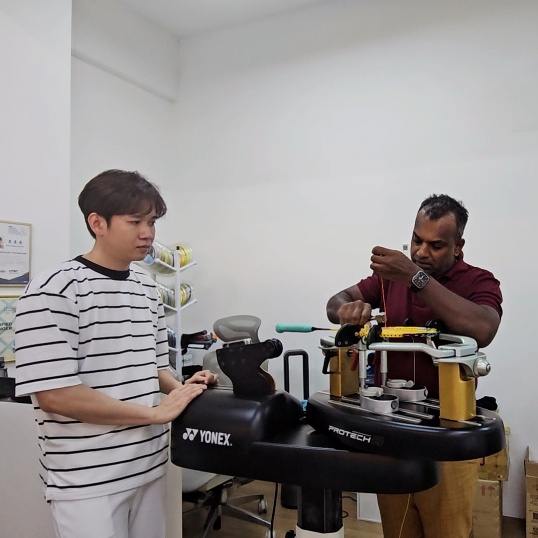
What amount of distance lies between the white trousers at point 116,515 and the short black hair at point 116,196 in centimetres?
65

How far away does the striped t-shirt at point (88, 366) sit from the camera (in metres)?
1.09

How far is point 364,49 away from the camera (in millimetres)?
3479

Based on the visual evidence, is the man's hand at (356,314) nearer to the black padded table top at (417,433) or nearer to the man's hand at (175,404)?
the black padded table top at (417,433)

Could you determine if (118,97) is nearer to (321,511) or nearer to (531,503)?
(321,511)

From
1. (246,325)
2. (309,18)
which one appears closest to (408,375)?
(246,325)

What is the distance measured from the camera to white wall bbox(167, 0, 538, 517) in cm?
304

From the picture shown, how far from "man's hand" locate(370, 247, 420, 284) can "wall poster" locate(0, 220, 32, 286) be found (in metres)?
1.98

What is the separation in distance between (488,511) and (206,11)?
372 centimetres

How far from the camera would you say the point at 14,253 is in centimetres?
256

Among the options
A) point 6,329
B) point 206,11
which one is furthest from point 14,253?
point 206,11

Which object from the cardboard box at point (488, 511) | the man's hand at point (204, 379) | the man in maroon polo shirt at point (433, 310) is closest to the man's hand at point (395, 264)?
the man in maroon polo shirt at point (433, 310)

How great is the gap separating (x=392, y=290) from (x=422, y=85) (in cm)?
217

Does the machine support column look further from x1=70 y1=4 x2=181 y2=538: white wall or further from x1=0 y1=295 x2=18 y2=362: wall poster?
x1=70 y1=4 x2=181 y2=538: white wall

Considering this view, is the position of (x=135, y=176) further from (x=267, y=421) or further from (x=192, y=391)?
(x=267, y=421)
